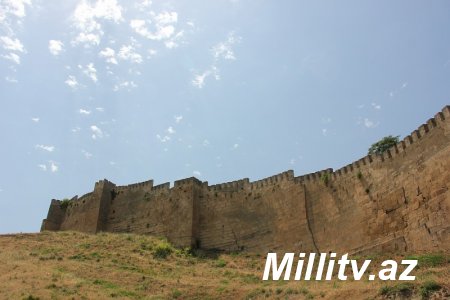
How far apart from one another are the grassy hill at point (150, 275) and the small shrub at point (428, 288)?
0.09ft

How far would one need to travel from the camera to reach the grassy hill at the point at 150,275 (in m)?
16.4

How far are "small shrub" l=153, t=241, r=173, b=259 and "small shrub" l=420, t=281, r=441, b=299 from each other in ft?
52.2

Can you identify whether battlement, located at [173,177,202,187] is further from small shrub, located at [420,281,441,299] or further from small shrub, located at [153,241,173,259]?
small shrub, located at [420,281,441,299]

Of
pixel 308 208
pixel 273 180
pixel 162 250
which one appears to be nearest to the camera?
pixel 308 208

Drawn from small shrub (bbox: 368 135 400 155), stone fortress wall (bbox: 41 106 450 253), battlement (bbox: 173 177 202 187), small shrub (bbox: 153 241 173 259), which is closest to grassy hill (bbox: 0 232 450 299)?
small shrub (bbox: 153 241 173 259)

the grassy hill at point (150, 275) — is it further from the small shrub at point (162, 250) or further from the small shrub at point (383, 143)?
the small shrub at point (383, 143)

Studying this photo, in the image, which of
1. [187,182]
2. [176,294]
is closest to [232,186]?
[187,182]

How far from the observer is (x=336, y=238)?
998 inches

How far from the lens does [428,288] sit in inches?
562

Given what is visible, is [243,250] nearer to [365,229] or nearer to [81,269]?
[365,229]

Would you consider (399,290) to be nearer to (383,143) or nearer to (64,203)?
(383,143)

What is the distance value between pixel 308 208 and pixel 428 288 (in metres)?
13.3

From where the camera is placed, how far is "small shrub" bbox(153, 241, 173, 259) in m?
27.4

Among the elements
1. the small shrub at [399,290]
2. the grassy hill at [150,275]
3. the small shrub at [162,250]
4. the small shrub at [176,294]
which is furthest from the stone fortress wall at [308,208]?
the small shrub at [176,294]
